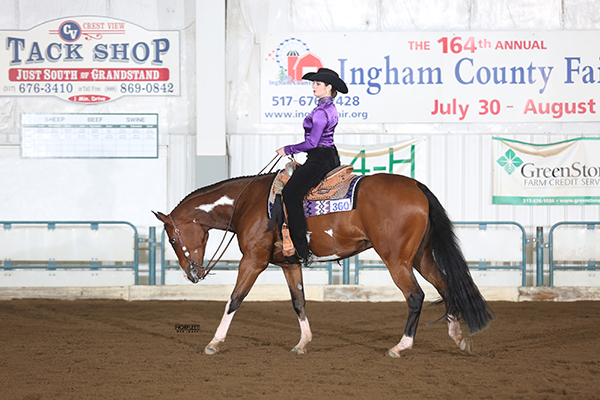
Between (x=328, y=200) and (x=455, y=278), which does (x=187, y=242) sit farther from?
(x=455, y=278)

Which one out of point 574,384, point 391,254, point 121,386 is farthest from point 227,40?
point 574,384

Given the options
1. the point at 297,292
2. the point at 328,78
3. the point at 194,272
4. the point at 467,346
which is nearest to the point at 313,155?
the point at 328,78

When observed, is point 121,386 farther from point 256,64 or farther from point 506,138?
point 506,138

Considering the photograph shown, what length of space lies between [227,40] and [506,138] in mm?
5495

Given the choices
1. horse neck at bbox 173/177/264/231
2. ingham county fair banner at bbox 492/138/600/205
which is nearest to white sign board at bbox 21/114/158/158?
horse neck at bbox 173/177/264/231

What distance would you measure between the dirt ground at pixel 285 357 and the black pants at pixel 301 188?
1.09m

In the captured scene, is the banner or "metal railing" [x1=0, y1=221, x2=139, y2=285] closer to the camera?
"metal railing" [x1=0, y1=221, x2=139, y2=285]

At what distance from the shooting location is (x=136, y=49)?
11.0 metres

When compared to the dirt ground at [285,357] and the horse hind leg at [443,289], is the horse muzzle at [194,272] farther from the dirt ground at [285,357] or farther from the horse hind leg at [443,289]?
the horse hind leg at [443,289]

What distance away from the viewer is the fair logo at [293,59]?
10859 millimetres

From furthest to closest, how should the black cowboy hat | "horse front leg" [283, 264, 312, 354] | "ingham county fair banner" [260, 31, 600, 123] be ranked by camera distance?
1. "ingham county fair banner" [260, 31, 600, 123]
2. "horse front leg" [283, 264, 312, 354]
3. the black cowboy hat

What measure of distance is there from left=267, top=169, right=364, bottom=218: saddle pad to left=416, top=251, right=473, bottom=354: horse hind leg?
920 mm

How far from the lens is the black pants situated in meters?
5.45

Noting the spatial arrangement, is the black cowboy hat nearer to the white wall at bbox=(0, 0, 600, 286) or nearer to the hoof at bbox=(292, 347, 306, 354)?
the hoof at bbox=(292, 347, 306, 354)
